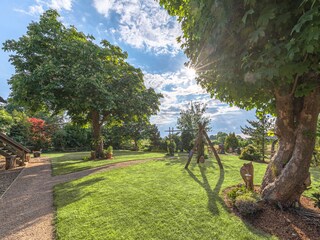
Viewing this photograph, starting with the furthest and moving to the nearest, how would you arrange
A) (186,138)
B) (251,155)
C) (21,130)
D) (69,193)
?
(21,130)
(186,138)
(251,155)
(69,193)

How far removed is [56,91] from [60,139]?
22.9 meters

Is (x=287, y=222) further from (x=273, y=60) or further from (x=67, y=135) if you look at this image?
(x=67, y=135)

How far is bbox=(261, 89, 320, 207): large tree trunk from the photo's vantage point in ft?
15.0

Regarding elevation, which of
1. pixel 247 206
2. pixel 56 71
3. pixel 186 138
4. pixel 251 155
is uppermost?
pixel 56 71

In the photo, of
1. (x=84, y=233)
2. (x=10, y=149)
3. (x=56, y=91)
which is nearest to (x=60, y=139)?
(x=10, y=149)

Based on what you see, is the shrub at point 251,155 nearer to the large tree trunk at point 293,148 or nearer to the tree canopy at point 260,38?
the large tree trunk at point 293,148

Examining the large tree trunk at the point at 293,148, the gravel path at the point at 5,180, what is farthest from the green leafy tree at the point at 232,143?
the gravel path at the point at 5,180

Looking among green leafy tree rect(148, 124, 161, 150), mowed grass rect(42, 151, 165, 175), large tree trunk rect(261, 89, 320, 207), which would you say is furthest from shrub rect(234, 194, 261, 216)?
green leafy tree rect(148, 124, 161, 150)

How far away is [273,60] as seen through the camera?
2.86 m

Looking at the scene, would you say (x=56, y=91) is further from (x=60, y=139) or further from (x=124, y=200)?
A: (x=60, y=139)

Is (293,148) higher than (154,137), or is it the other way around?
(154,137)

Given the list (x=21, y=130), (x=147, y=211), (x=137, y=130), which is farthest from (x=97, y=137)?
(x=21, y=130)

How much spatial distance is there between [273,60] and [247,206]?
3462mm

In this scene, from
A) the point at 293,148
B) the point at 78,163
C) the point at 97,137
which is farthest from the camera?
the point at 97,137
